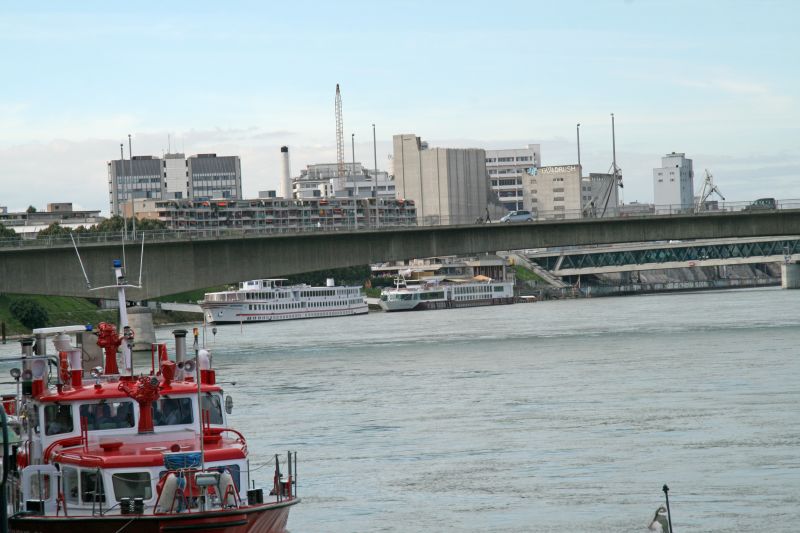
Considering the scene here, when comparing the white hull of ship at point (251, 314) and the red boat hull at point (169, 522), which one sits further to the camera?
the white hull of ship at point (251, 314)

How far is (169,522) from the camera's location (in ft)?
85.5

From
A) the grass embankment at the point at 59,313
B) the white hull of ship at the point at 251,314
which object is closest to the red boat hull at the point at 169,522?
the grass embankment at the point at 59,313

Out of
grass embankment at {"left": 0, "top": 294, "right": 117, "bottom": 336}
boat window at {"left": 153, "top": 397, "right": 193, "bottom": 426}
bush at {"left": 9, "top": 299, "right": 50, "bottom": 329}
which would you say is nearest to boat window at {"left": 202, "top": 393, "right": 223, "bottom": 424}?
boat window at {"left": 153, "top": 397, "right": 193, "bottom": 426}

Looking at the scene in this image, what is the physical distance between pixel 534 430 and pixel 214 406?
1939cm

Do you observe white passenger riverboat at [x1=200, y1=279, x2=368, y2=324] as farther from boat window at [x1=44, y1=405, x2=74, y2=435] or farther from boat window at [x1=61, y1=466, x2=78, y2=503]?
boat window at [x1=61, y1=466, x2=78, y2=503]

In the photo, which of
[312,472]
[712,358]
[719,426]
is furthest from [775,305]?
[312,472]

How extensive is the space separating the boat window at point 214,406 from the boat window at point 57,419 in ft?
9.06

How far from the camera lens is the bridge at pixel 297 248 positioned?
298ft

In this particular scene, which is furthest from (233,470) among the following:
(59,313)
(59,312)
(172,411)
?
(59,312)

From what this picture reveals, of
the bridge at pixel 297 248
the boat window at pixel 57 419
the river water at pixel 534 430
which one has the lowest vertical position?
the river water at pixel 534 430

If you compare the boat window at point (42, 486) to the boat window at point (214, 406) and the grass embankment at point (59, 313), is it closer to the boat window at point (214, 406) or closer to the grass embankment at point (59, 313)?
the boat window at point (214, 406)

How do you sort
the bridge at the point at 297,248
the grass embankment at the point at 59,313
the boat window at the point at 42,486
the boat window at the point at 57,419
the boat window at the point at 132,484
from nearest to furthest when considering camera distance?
the boat window at the point at 132,484, the boat window at the point at 42,486, the boat window at the point at 57,419, the bridge at the point at 297,248, the grass embankment at the point at 59,313

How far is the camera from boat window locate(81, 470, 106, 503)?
26969 mm

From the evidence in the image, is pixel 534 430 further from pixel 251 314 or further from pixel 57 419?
pixel 251 314
